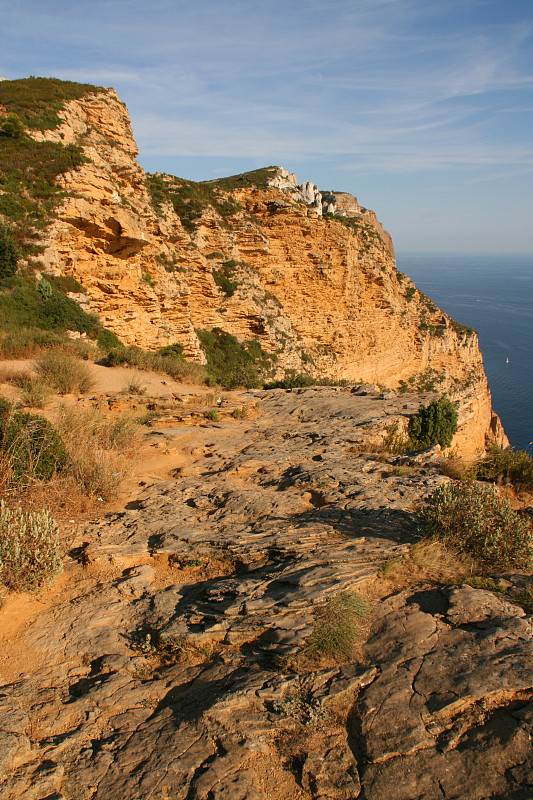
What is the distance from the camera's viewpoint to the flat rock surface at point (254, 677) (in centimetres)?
221

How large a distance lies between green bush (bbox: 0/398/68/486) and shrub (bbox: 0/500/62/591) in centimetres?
79

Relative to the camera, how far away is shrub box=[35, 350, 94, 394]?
9.57 m

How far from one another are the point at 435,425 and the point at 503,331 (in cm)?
9455

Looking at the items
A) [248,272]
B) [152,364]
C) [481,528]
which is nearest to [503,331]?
[248,272]

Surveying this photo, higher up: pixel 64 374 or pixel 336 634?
pixel 64 374

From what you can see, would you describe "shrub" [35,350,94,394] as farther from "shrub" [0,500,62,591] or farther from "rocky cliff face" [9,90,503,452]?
"rocky cliff face" [9,90,503,452]

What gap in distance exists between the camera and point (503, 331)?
9162cm

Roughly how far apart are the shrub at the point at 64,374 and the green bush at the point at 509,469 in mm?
7916

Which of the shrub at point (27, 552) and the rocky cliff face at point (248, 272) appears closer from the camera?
the shrub at point (27, 552)

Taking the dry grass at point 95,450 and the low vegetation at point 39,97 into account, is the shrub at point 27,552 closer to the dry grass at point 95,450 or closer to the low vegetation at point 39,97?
the dry grass at point 95,450

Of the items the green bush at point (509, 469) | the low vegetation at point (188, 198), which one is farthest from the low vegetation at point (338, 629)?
the low vegetation at point (188, 198)

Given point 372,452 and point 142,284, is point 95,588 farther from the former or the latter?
point 142,284

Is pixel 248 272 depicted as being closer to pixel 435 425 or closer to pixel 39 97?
pixel 39 97

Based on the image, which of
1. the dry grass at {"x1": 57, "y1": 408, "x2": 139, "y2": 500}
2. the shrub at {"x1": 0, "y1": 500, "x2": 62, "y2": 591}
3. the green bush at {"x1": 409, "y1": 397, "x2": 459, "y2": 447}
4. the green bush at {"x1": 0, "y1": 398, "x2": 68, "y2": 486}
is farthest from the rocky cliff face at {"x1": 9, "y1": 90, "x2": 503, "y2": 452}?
the shrub at {"x1": 0, "y1": 500, "x2": 62, "y2": 591}
